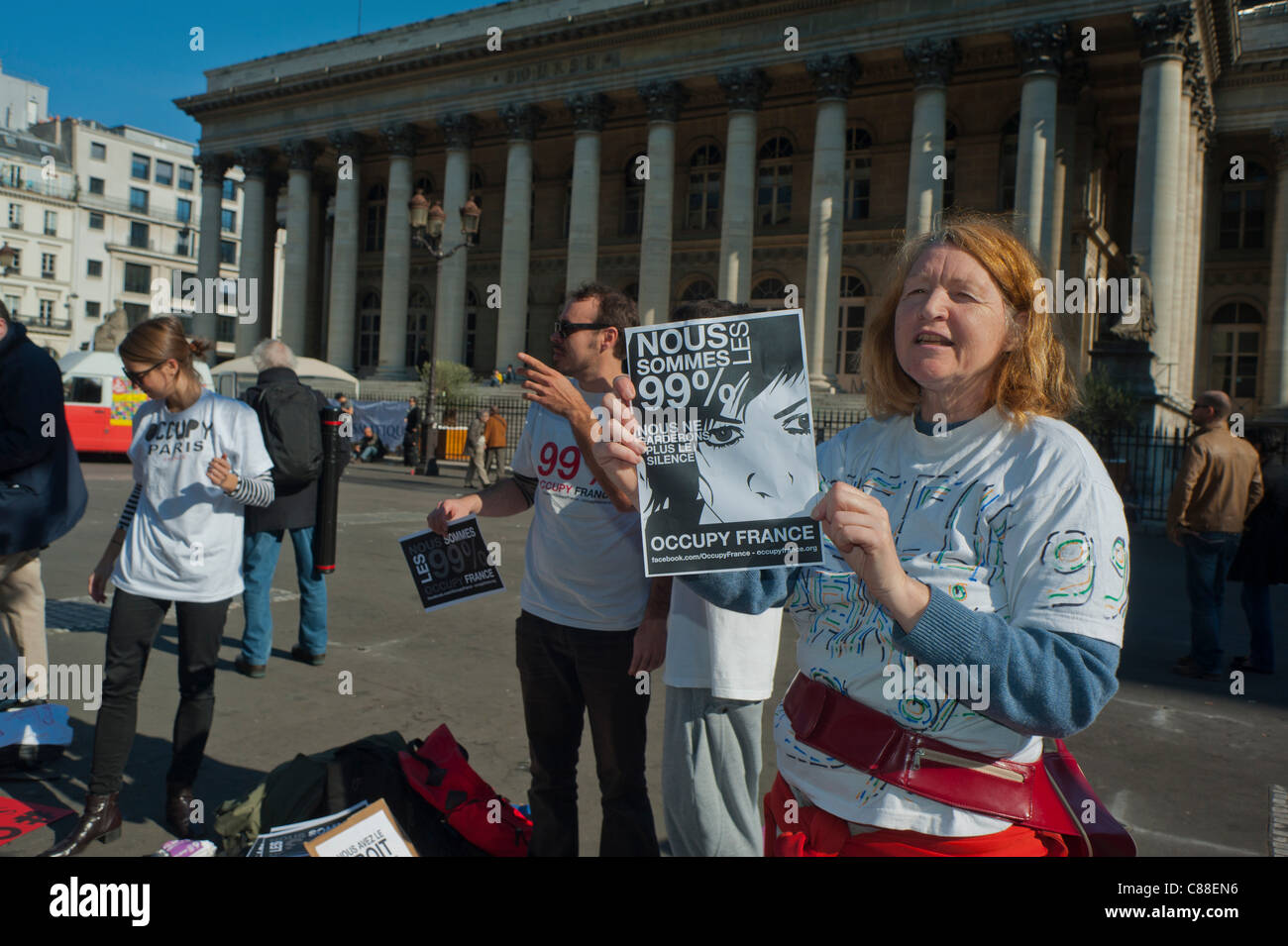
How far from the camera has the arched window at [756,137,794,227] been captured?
103 feet

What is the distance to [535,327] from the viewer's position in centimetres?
3575

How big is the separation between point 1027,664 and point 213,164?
142 feet

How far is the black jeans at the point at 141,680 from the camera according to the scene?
11.5ft

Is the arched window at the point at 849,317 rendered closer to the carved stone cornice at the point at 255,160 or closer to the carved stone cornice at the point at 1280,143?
the carved stone cornice at the point at 1280,143

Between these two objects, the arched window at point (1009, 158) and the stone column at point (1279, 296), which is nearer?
the stone column at point (1279, 296)

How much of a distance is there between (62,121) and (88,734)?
258 feet

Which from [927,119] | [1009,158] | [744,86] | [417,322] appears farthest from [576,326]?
[417,322]

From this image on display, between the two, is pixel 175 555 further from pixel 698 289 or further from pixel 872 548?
pixel 698 289

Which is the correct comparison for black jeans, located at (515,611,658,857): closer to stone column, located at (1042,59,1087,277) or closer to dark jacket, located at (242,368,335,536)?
dark jacket, located at (242,368,335,536)

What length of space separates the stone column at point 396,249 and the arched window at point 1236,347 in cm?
2666

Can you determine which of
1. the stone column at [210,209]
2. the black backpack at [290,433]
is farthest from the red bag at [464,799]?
the stone column at [210,209]

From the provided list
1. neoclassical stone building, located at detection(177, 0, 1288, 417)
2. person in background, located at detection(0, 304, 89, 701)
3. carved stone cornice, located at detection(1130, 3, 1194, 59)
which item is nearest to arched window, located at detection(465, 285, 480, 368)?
neoclassical stone building, located at detection(177, 0, 1288, 417)

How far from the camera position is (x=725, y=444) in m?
1.84
